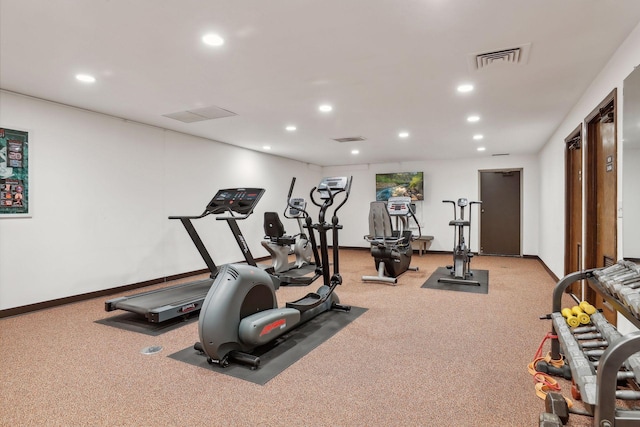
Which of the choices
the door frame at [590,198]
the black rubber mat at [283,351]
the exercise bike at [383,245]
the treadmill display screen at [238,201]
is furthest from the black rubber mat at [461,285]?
the treadmill display screen at [238,201]

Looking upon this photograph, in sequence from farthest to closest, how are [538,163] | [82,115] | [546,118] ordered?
[538,163] → [546,118] → [82,115]

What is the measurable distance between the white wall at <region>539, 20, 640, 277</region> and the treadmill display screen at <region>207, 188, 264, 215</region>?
11.6 feet

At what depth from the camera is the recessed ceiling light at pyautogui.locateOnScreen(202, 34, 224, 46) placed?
108 inches

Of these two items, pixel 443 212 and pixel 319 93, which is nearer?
pixel 319 93

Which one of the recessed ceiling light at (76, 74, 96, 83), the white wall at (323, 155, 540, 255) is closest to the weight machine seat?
the recessed ceiling light at (76, 74, 96, 83)

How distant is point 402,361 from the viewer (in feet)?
9.21

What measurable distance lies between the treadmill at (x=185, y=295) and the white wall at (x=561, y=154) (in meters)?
3.58

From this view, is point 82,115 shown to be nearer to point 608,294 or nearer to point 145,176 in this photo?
point 145,176

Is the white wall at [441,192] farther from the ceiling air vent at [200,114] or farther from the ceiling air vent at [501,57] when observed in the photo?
the ceiling air vent at [501,57]

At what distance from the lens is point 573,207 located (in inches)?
189

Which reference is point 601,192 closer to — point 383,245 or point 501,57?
point 501,57

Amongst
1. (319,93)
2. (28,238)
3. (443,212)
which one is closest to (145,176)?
(28,238)

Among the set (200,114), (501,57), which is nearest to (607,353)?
(501,57)

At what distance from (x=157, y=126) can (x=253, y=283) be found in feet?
13.0
